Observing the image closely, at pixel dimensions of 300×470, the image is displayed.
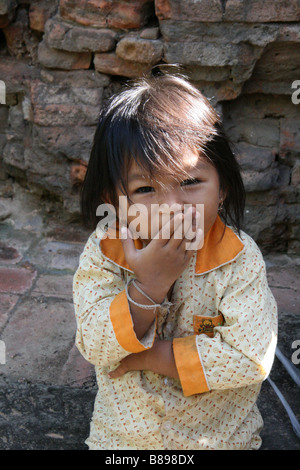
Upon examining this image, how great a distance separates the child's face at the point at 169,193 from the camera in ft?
5.07

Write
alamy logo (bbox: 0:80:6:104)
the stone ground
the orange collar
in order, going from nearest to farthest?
the orange collar < the stone ground < alamy logo (bbox: 0:80:6:104)

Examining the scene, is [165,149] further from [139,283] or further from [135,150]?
[139,283]

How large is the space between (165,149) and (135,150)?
0.08 meters

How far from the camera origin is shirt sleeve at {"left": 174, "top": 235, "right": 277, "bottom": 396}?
158cm

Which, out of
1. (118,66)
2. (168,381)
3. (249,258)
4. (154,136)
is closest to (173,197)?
(154,136)

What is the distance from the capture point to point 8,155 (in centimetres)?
331

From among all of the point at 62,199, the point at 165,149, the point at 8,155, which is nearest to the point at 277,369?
the point at 165,149

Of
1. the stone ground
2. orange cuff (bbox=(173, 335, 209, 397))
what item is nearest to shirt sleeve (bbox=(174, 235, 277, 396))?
orange cuff (bbox=(173, 335, 209, 397))

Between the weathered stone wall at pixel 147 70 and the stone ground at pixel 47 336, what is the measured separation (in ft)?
0.64

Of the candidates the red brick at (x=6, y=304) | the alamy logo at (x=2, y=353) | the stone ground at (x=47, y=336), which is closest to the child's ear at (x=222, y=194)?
the stone ground at (x=47, y=336)

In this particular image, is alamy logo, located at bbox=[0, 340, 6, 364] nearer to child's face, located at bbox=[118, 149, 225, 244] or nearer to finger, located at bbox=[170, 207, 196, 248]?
child's face, located at bbox=[118, 149, 225, 244]

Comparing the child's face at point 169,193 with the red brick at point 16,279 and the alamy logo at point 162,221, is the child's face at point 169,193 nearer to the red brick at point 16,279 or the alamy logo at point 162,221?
the alamy logo at point 162,221

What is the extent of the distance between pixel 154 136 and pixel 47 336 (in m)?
1.30

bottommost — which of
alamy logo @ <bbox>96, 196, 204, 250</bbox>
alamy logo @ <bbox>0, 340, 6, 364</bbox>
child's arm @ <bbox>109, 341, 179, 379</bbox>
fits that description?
alamy logo @ <bbox>0, 340, 6, 364</bbox>
